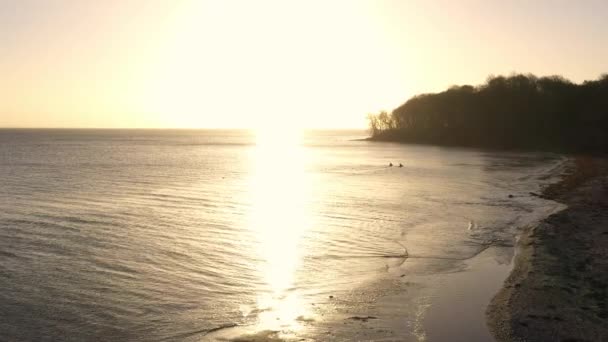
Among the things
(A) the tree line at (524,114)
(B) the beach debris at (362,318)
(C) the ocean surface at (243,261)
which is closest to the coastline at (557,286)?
(C) the ocean surface at (243,261)

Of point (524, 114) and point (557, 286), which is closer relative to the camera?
point (557, 286)

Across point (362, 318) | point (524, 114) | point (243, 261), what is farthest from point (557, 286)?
point (524, 114)

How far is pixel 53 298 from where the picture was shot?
59.1 feet

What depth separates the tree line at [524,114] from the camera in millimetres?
120250

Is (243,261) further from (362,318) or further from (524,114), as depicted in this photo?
(524,114)

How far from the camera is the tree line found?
12025cm

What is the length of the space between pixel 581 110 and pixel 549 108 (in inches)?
384

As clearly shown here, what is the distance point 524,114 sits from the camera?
462ft

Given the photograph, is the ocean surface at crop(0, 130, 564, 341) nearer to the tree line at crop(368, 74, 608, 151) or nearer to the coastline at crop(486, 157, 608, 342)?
the coastline at crop(486, 157, 608, 342)

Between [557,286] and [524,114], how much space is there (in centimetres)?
13332

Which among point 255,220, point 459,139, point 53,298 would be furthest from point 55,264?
point 459,139

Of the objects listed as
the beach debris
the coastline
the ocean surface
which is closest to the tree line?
the ocean surface

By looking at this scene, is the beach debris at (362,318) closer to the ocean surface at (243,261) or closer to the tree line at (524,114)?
the ocean surface at (243,261)

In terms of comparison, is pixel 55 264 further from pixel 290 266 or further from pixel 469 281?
pixel 469 281
